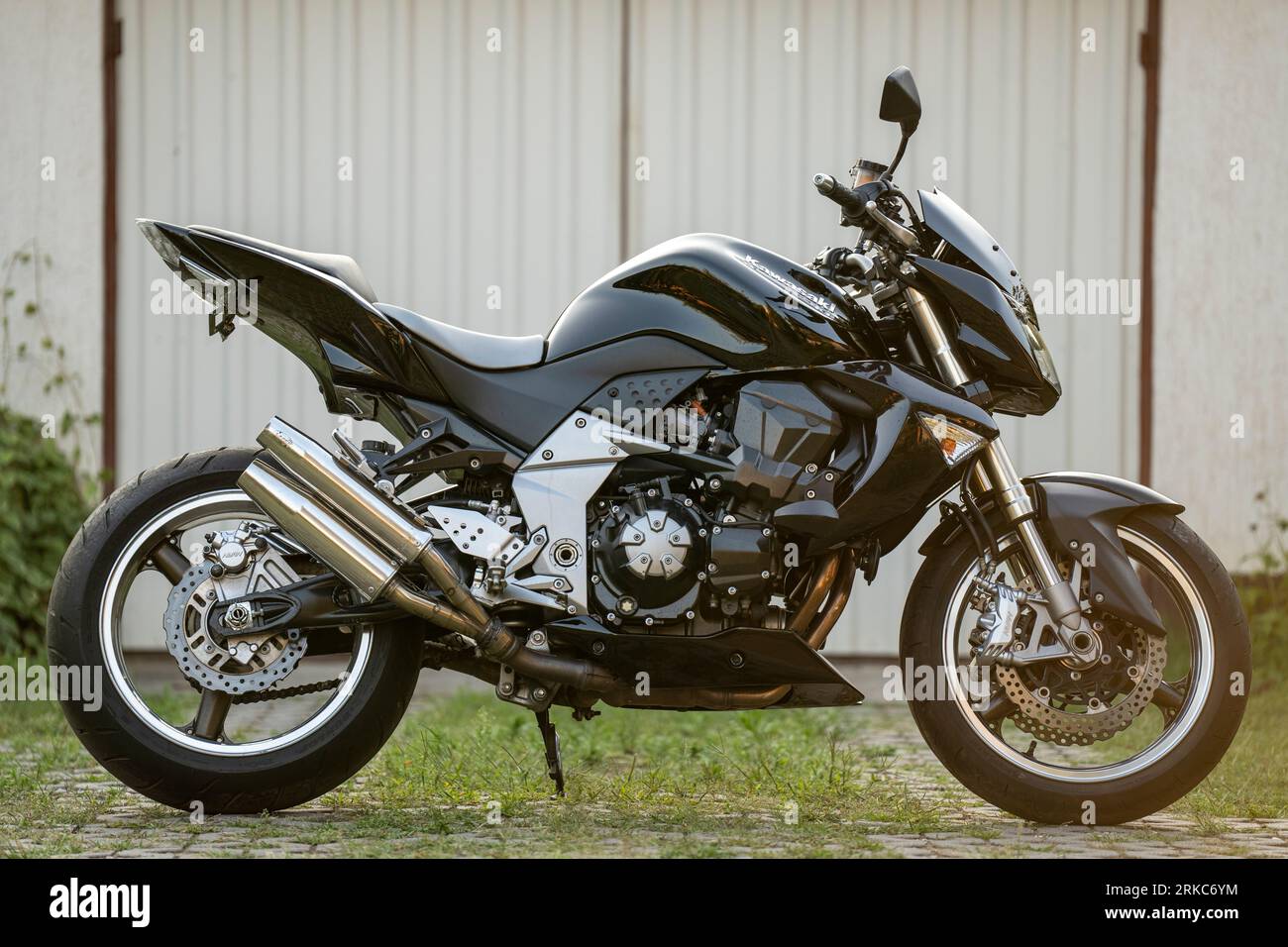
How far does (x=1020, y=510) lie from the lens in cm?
400

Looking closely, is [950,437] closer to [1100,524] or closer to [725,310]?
[1100,524]

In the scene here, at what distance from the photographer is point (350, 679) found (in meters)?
3.98

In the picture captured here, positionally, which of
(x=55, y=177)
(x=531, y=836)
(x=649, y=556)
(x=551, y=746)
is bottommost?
(x=531, y=836)

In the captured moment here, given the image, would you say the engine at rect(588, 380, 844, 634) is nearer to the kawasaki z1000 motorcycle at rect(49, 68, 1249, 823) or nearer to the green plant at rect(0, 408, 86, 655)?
the kawasaki z1000 motorcycle at rect(49, 68, 1249, 823)

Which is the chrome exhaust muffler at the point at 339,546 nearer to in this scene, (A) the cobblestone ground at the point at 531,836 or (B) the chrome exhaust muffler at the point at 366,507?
(B) the chrome exhaust muffler at the point at 366,507

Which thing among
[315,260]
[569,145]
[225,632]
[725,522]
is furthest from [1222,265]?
[225,632]

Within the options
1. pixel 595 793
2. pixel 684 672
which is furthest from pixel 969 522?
pixel 595 793

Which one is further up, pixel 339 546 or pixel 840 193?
pixel 840 193

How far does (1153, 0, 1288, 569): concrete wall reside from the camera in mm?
7289

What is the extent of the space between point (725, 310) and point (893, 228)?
0.48 meters

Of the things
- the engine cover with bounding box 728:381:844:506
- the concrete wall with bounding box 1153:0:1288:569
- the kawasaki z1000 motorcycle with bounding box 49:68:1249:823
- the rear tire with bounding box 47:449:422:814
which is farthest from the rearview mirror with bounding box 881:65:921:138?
the concrete wall with bounding box 1153:0:1288:569

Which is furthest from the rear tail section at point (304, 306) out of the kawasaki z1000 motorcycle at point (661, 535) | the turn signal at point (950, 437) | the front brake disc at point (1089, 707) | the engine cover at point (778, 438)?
the front brake disc at point (1089, 707)

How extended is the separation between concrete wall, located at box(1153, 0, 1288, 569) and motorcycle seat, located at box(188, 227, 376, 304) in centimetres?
443
